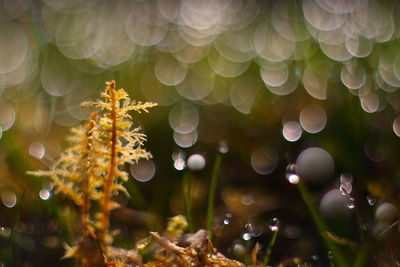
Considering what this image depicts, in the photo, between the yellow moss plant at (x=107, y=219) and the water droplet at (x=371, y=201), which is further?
the water droplet at (x=371, y=201)

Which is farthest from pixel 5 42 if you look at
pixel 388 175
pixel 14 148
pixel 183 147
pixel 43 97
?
pixel 388 175

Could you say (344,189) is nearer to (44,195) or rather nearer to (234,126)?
(44,195)

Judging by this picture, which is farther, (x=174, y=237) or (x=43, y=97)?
(x=43, y=97)

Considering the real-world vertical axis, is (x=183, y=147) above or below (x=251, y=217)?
above

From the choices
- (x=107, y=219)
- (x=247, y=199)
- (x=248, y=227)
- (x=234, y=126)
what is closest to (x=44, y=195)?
(x=107, y=219)

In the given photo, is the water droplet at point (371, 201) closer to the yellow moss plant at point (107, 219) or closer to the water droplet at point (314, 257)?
the water droplet at point (314, 257)

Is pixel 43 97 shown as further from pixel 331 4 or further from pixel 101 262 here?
pixel 331 4

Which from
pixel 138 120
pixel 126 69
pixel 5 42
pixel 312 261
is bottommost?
pixel 312 261

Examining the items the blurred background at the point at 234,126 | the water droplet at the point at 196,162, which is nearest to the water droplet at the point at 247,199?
the blurred background at the point at 234,126

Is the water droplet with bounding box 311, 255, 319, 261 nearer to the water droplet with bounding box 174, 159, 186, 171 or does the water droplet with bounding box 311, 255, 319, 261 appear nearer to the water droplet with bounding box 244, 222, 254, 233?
the water droplet with bounding box 244, 222, 254, 233
